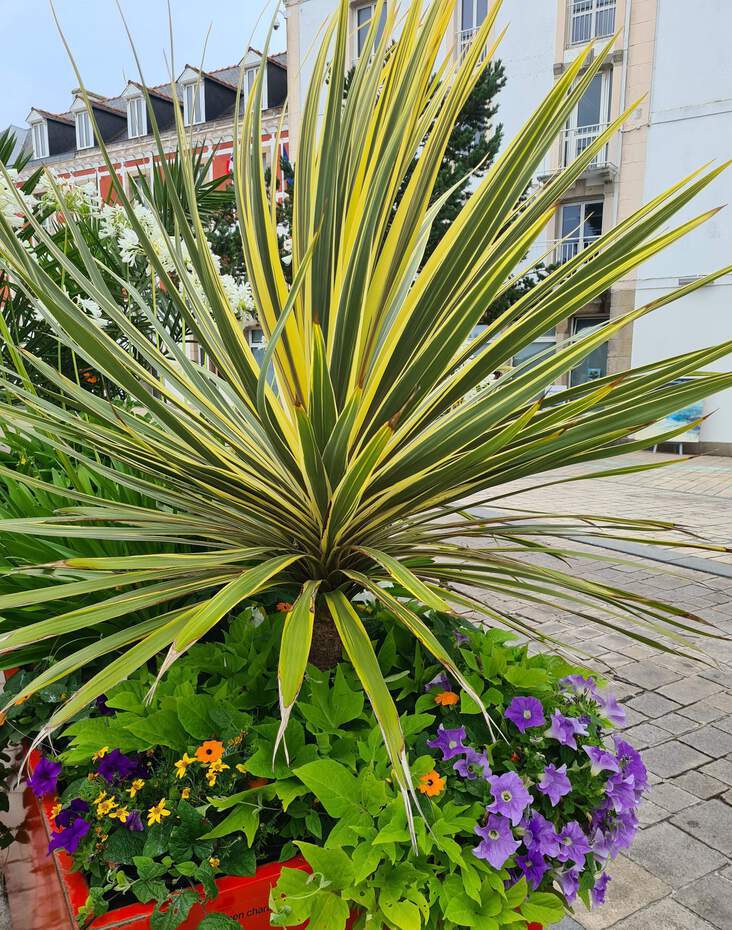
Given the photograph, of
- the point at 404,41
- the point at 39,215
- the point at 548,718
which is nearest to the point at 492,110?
the point at 39,215

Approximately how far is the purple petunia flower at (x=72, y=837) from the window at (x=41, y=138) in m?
30.6

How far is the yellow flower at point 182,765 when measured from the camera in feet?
3.73

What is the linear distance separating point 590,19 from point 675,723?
662 inches

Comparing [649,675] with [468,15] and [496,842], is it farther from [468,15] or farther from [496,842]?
[468,15]

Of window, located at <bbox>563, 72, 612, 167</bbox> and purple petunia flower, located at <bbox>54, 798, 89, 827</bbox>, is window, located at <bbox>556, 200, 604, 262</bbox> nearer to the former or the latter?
window, located at <bbox>563, 72, 612, 167</bbox>

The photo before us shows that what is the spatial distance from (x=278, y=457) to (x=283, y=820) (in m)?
0.67

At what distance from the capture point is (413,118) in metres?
1.45

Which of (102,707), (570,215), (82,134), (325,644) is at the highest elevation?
(82,134)

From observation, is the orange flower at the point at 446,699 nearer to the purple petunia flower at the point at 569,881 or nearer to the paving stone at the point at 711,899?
the purple petunia flower at the point at 569,881

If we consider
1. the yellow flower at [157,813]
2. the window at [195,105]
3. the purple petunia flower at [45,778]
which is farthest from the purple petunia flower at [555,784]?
the window at [195,105]

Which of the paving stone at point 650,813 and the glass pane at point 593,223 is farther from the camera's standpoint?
the glass pane at point 593,223

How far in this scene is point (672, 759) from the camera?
2498 millimetres

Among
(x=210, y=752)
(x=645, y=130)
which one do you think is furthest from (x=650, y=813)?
(x=645, y=130)

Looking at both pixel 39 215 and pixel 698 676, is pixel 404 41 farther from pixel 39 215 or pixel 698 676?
pixel 698 676
